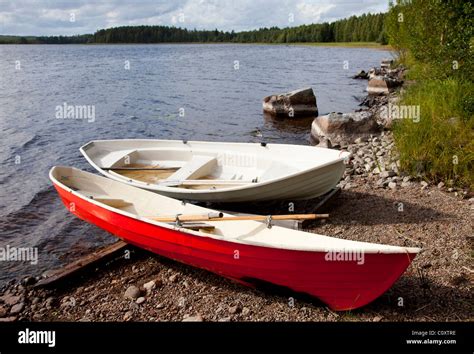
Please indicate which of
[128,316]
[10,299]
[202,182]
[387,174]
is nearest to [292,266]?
[128,316]

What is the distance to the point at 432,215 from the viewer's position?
7.18m

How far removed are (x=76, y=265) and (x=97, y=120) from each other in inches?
570

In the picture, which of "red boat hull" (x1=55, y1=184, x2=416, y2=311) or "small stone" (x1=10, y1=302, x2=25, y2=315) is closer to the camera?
"red boat hull" (x1=55, y1=184, x2=416, y2=311)

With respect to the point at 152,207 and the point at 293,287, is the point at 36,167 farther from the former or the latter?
the point at 293,287

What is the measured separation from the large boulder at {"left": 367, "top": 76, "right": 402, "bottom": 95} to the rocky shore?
19.0m

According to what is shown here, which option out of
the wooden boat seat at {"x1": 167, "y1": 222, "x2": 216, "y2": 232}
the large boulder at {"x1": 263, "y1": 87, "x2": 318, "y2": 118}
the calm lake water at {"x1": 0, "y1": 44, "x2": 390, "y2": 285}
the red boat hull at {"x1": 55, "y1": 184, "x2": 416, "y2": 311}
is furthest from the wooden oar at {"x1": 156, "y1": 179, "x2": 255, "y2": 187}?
the large boulder at {"x1": 263, "y1": 87, "x2": 318, "y2": 118}

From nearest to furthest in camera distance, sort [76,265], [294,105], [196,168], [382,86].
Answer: [76,265] < [196,168] < [294,105] < [382,86]

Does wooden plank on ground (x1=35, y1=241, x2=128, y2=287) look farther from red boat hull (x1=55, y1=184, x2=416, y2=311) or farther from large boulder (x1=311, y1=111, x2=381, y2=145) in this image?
large boulder (x1=311, y1=111, x2=381, y2=145)

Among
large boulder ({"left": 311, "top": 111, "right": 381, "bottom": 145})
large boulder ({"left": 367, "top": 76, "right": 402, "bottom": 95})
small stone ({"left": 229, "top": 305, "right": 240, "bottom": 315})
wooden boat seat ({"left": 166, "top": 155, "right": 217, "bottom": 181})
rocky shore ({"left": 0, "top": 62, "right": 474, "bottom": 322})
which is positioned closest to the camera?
rocky shore ({"left": 0, "top": 62, "right": 474, "bottom": 322})

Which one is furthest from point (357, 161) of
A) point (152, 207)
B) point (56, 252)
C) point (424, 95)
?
point (56, 252)

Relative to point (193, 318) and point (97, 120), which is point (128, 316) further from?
point (97, 120)

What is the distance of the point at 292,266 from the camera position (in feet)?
16.5

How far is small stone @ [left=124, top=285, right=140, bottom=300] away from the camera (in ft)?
19.1
